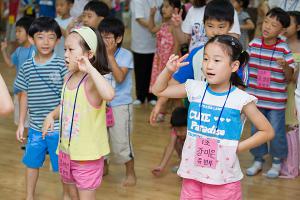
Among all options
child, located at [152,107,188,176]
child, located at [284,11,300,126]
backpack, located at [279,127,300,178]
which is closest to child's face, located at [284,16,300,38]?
child, located at [284,11,300,126]

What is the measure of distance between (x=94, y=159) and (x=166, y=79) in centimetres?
57

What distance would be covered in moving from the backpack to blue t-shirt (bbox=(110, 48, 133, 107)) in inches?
47.7

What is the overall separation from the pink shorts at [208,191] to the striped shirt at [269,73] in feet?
4.81

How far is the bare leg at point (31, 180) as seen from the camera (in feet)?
11.1

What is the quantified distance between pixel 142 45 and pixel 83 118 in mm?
3068

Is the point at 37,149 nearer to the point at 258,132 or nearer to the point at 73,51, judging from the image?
the point at 73,51

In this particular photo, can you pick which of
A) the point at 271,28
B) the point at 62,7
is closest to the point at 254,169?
the point at 271,28

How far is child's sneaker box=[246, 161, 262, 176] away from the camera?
4074mm

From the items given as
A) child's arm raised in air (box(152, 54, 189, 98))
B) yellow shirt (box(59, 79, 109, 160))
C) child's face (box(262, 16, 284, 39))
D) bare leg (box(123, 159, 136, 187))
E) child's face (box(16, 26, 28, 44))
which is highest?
child's face (box(262, 16, 284, 39))

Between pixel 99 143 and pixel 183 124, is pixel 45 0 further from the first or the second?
pixel 99 143

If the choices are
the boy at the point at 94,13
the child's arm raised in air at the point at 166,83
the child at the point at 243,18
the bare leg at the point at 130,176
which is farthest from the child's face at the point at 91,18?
the child's arm raised in air at the point at 166,83

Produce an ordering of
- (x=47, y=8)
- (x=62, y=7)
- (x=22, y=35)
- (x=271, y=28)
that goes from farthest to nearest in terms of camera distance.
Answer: (x=47, y=8) → (x=62, y=7) → (x=22, y=35) → (x=271, y=28)

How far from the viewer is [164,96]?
2629 mm

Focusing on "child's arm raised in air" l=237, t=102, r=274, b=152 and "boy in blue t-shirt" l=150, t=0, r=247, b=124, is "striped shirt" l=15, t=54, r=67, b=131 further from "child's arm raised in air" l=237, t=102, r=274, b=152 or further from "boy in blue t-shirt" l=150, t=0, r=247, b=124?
"child's arm raised in air" l=237, t=102, r=274, b=152
